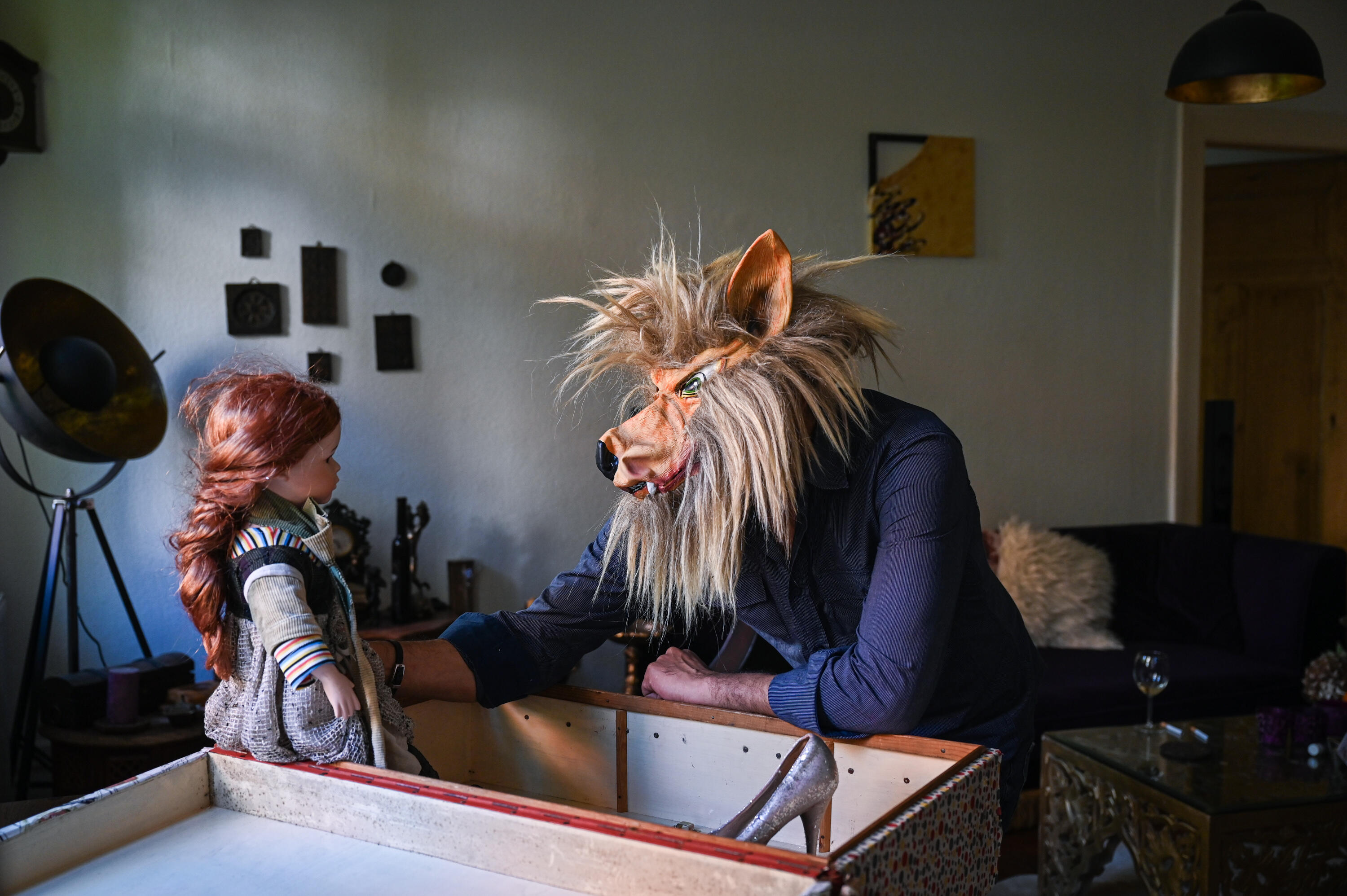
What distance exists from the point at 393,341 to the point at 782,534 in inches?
96.4

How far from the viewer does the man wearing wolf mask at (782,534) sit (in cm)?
112

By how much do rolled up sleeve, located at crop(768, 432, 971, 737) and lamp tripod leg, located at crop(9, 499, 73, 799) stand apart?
7.55ft

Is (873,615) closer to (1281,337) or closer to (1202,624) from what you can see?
(1202,624)

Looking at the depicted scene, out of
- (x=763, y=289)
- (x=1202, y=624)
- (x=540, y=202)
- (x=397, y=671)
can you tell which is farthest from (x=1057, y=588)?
(x=397, y=671)

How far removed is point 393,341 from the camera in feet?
11.0

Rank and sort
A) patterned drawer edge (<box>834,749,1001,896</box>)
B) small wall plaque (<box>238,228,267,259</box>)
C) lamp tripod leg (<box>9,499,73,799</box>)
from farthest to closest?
small wall plaque (<box>238,228,267,259</box>), lamp tripod leg (<box>9,499,73,799</box>), patterned drawer edge (<box>834,749,1001,896</box>)

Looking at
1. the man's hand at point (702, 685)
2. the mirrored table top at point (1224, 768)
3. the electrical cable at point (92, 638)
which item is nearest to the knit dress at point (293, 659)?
the man's hand at point (702, 685)

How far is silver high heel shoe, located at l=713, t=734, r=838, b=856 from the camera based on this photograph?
93cm

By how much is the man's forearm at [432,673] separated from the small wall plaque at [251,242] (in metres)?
2.35

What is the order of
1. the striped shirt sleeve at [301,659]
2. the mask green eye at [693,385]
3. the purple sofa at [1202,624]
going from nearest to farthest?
the striped shirt sleeve at [301,659], the mask green eye at [693,385], the purple sofa at [1202,624]

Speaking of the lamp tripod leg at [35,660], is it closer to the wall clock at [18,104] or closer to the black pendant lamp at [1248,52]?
the wall clock at [18,104]

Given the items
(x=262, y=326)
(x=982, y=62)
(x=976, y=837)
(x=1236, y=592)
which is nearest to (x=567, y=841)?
(x=976, y=837)

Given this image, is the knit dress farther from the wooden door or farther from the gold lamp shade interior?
the wooden door

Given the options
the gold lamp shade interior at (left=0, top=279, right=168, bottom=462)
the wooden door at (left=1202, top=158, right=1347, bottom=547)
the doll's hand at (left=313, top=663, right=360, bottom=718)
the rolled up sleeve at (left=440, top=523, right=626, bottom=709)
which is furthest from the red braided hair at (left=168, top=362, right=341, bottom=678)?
the wooden door at (left=1202, top=158, right=1347, bottom=547)
